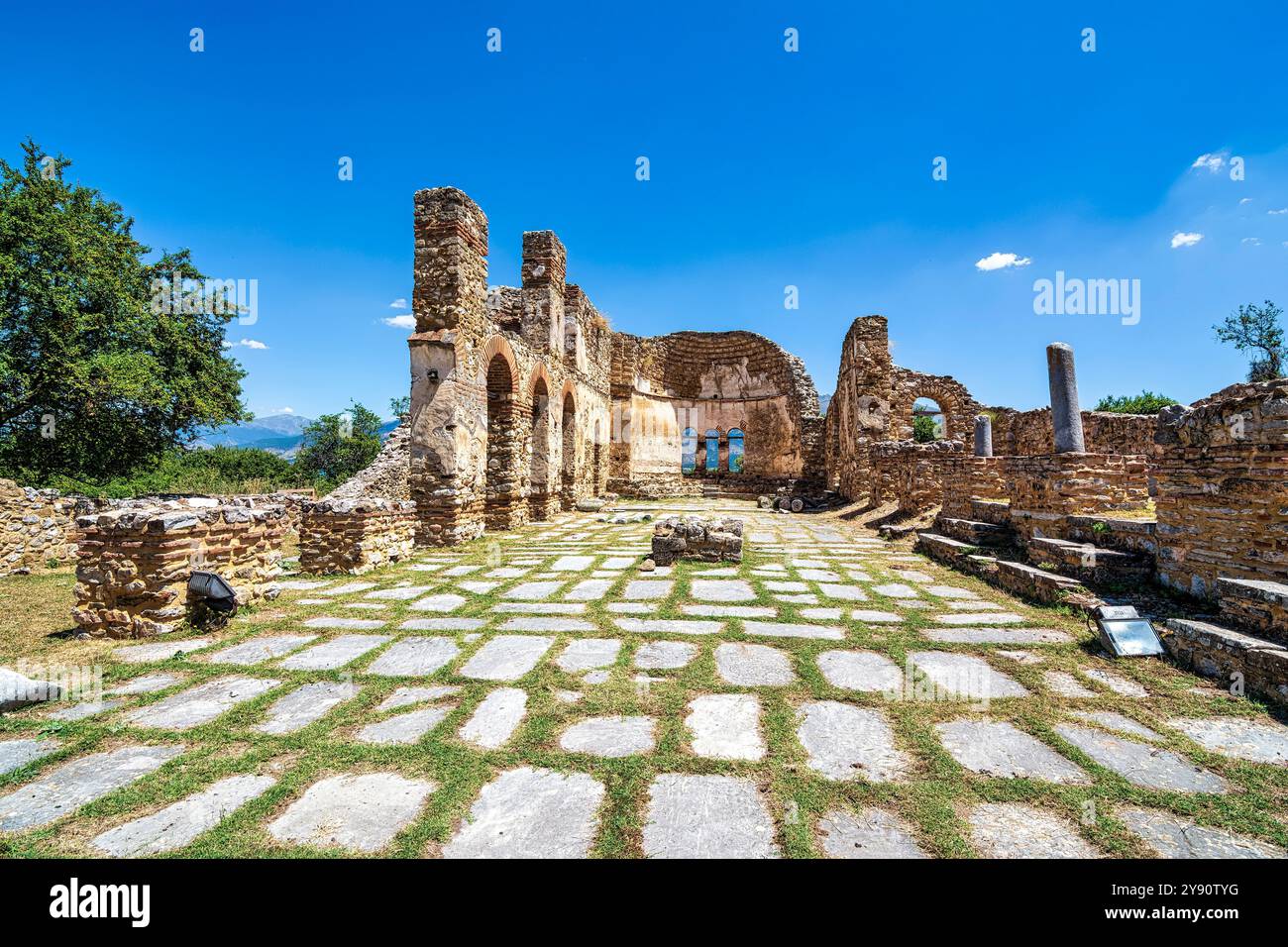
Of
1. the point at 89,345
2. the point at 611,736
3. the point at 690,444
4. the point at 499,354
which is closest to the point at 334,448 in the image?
the point at 89,345

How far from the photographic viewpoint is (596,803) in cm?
212

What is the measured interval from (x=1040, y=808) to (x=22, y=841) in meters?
3.70

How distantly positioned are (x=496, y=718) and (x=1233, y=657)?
14.2 ft

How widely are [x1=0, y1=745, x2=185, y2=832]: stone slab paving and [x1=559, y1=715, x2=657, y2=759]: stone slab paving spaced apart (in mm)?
1828

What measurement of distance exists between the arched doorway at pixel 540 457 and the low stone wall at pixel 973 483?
345 inches

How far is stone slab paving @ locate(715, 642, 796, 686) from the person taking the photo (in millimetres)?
3389

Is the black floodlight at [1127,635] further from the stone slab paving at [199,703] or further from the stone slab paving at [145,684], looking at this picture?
the stone slab paving at [145,684]

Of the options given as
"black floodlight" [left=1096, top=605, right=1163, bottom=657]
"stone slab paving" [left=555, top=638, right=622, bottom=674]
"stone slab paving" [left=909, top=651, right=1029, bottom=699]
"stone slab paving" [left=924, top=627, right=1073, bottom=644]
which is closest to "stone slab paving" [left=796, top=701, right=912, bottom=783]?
"stone slab paving" [left=909, top=651, right=1029, bottom=699]

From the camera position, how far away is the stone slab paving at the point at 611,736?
8.33 feet

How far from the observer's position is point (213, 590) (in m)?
4.44

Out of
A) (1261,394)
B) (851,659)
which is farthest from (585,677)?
(1261,394)

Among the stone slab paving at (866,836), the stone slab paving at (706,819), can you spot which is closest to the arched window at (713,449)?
the stone slab paving at (706,819)

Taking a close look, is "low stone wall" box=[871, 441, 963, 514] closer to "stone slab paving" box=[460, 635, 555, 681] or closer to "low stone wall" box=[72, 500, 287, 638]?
"stone slab paving" box=[460, 635, 555, 681]

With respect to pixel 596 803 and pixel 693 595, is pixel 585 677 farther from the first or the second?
pixel 693 595
